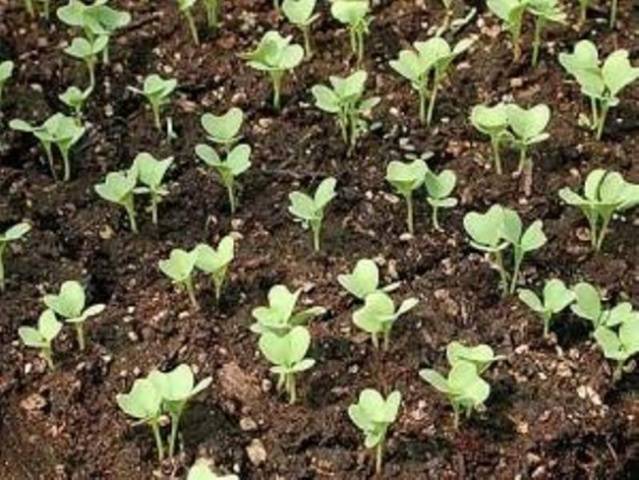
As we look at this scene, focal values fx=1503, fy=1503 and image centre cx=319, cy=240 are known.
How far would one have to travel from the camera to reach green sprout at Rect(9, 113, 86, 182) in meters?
2.10

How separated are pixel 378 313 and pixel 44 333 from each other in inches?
16.5

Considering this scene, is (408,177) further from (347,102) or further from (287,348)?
(287,348)

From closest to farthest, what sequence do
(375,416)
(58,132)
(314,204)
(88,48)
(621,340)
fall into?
(375,416) < (621,340) < (314,204) < (58,132) < (88,48)

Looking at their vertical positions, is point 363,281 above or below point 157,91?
below

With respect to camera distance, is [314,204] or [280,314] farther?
[314,204]

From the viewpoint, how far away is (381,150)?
218 cm

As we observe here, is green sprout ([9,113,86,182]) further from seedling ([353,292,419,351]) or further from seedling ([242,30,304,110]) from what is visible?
seedling ([353,292,419,351])

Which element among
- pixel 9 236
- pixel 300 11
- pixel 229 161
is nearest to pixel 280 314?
pixel 229 161


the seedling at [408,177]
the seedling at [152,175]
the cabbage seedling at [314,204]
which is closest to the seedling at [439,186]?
the seedling at [408,177]

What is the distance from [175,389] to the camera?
1807 mm

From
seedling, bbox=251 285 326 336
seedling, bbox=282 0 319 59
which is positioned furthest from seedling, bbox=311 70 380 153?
Answer: seedling, bbox=251 285 326 336

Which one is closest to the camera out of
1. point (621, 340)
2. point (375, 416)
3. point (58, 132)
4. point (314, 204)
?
point (375, 416)

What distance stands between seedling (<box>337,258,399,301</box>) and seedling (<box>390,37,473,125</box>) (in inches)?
14.0

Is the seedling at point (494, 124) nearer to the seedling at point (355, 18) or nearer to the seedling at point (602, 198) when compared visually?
the seedling at point (602, 198)
